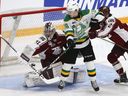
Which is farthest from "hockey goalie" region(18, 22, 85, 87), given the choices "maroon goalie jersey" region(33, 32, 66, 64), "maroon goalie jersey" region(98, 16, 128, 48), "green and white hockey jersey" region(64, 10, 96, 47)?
"maroon goalie jersey" region(98, 16, 128, 48)

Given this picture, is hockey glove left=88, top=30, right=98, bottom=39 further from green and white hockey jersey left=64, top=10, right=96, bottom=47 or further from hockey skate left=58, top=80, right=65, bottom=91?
hockey skate left=58, top=80, right=65, bottom=91

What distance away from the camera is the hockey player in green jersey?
3.45 metres

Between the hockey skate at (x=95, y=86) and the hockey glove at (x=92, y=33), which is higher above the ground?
the hockey glove at (x=92, y=33)

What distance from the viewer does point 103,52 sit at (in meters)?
4.70

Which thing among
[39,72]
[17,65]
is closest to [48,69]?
[39,72]

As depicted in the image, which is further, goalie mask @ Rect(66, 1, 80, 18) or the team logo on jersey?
the team logo on jersey

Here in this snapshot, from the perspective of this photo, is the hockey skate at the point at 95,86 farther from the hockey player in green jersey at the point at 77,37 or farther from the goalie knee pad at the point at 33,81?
the goalie knee pad at the point at 33,81

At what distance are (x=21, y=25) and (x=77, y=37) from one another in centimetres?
93

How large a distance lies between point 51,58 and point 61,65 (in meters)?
0.09

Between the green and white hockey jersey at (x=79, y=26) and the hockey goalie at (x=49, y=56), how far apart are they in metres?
0.16

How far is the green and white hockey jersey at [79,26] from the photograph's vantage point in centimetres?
346

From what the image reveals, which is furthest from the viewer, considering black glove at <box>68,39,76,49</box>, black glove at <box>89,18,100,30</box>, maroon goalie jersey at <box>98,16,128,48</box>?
maroon goalie jersey at <box>98,16,128,48</box>

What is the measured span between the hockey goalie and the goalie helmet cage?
0.36 meters

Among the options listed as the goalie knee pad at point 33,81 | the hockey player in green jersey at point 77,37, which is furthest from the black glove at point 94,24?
the goalie knee pad at point 33,81
